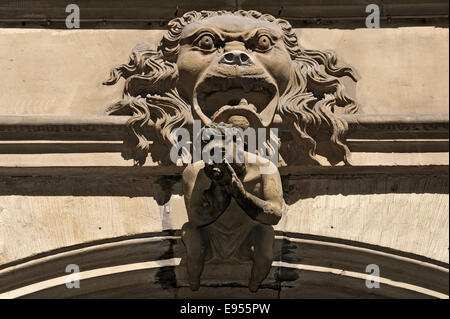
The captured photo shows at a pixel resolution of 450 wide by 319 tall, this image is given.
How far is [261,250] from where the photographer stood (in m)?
4.50

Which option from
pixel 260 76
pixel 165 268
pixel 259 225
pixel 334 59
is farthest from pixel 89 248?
pixel 334 59

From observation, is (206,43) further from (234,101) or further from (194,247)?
(194,247)

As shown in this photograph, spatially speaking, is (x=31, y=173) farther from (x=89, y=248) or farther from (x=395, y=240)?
(x=395, y=240)

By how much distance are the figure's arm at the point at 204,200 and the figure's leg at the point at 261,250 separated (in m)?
0.20

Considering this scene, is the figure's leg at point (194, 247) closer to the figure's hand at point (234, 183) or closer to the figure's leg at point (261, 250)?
the figure's leg at point (261, 250)

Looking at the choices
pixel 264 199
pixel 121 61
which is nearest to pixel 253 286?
pixel 264 199

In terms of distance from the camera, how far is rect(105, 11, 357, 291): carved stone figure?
452 centimetres

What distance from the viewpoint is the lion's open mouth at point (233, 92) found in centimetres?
476

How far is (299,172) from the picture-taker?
4.81 metres

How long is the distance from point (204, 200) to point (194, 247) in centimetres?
22

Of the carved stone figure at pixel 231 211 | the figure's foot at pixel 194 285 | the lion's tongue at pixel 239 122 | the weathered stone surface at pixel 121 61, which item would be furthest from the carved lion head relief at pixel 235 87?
the figure's foot at pixel 194 285

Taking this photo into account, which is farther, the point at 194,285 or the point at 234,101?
the point at 234,101

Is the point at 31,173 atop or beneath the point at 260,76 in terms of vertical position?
Result: beneath

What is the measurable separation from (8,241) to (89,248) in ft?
1.09
